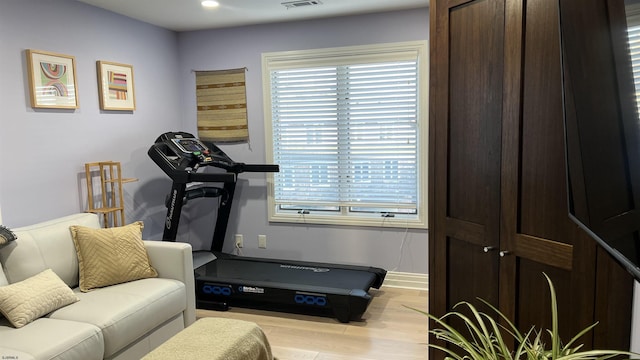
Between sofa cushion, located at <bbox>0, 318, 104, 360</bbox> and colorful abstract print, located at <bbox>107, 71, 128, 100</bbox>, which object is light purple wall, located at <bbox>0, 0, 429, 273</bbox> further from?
sofa cushion, located at <bbox>0, 318, 104, 360</bbox>

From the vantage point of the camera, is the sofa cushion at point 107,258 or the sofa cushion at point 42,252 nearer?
the sofa cushion at point 42,252

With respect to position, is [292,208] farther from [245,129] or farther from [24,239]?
[24,239]

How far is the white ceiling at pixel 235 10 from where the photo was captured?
357cm

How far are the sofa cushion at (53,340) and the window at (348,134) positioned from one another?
2356 mm

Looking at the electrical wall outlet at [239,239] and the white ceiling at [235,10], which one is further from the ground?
the white ceiling at [235,10]

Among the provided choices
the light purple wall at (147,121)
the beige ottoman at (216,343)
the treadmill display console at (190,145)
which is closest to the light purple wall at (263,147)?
A: the light purple wall at (147,121)

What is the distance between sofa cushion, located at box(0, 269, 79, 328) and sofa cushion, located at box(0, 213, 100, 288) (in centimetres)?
9

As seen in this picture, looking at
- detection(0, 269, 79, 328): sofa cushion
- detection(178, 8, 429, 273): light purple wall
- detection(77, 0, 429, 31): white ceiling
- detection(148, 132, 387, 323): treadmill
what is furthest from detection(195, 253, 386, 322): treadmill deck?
detection(77, 0, 429, 31): white ceiling

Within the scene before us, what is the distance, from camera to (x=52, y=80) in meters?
3.27

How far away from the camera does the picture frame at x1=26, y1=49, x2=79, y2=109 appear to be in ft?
10.3

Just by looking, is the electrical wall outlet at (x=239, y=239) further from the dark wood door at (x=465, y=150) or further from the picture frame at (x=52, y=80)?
the dark wood door at (x=465, y=150)

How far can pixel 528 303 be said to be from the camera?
6.39 ft

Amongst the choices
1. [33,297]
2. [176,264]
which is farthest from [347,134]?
[33,297]

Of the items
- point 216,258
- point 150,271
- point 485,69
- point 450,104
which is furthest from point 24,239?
point 485,69
